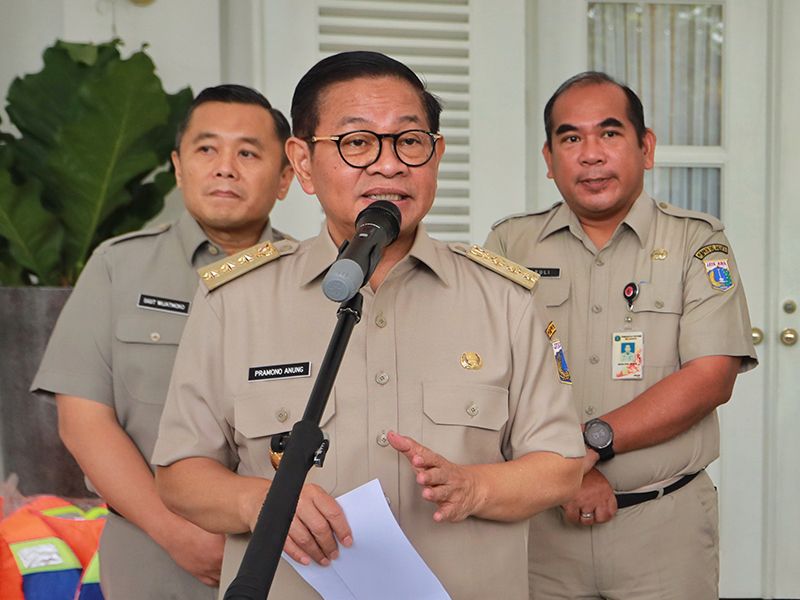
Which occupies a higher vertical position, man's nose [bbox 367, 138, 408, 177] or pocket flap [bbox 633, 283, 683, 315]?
man's nose [bbox 367, 138, 408, 177]

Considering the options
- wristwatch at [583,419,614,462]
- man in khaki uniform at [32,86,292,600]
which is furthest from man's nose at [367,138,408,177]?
wristwatch at [583,419,614,462]

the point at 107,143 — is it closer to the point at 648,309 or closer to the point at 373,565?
the point at 648,309

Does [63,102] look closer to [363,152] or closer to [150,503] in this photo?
[150,503]

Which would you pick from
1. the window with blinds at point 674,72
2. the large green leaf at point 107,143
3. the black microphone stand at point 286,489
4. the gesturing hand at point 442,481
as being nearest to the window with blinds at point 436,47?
the window with blinds at point 674,72

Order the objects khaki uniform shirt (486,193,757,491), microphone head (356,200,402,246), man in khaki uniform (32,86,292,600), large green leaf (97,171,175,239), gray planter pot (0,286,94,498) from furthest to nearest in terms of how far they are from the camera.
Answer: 1. large green leaf (97,171,175,239)
2. gray planter pot (0,286,94,498)
3. khaki uniform shirt (486,193,757,491)
4. man in khaki uniform (32,86,292,600)
5. microphone head (356,200,402,246)

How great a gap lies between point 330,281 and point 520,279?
21.4 inches

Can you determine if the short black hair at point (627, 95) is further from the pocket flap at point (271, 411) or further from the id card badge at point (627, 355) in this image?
the pocket flap at point (271, 411)

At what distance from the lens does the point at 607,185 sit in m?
1.69

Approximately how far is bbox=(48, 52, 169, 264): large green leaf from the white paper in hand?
5.16 feet

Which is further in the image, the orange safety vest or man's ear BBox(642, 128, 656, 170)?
man's ear BBox(642, 128, 656, 170)

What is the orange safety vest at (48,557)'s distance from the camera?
144 centimetres

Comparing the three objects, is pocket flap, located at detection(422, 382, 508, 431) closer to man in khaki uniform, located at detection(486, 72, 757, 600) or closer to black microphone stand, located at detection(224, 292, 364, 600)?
black microphone stand, located at detection(224, 292, 364, 600)

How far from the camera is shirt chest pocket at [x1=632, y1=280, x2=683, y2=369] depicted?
1.67 metres

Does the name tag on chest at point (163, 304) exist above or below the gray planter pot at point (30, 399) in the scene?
above
